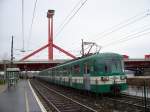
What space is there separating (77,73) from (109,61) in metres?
4.80

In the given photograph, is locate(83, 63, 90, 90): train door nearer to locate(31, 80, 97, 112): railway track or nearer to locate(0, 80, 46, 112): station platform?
locate(31, 80, 97, 112): railway track

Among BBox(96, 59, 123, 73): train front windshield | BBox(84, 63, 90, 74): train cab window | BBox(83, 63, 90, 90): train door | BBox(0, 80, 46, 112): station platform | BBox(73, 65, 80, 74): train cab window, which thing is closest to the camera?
BBox(0, 80, 46, 112): station platform

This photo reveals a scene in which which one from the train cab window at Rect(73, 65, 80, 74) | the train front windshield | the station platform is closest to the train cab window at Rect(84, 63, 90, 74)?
the train front windshield

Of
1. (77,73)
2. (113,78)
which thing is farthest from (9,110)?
(77,73)

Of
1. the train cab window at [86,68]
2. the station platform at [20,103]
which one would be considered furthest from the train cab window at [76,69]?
the station platform at [20,103]

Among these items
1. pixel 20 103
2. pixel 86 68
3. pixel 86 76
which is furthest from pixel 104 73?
pixel 20 103

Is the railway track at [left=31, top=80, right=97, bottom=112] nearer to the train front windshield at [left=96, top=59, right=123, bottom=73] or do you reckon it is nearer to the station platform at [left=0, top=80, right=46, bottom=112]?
the station platform at [left=0, top=80, right=46, bottom=112]

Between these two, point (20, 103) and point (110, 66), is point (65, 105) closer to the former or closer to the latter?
point (20, 103)

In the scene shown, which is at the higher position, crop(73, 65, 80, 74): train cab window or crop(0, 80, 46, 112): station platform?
crop(73, 65, 80, 74): train cab window

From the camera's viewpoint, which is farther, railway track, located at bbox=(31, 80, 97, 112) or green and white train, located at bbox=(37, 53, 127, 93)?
green and white train, located at bbox=(37, 53, 127, 93)

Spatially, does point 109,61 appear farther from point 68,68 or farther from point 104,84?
point 68,68

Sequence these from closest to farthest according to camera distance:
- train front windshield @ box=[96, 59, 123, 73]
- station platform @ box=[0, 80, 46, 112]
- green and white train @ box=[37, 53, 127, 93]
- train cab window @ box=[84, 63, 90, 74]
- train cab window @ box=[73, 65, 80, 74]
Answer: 1. station platform @ box=[0, 80, 46, 112]
2. green and white train @ box=[37, 53, 127, 93]
3. train front windshield @ box=[96, 59, 123, 73]
4. train cab window @ box=[84, 63, 90, 74]
5. train cab window @ box=[73, 65, 80, 74]

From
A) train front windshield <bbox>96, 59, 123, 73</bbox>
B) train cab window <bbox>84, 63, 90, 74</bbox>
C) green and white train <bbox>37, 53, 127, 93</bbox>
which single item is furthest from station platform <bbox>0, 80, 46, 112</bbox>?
train front windshield <bbox>96, 59, 123, 73</bbox>

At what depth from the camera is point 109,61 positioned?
22672mm
